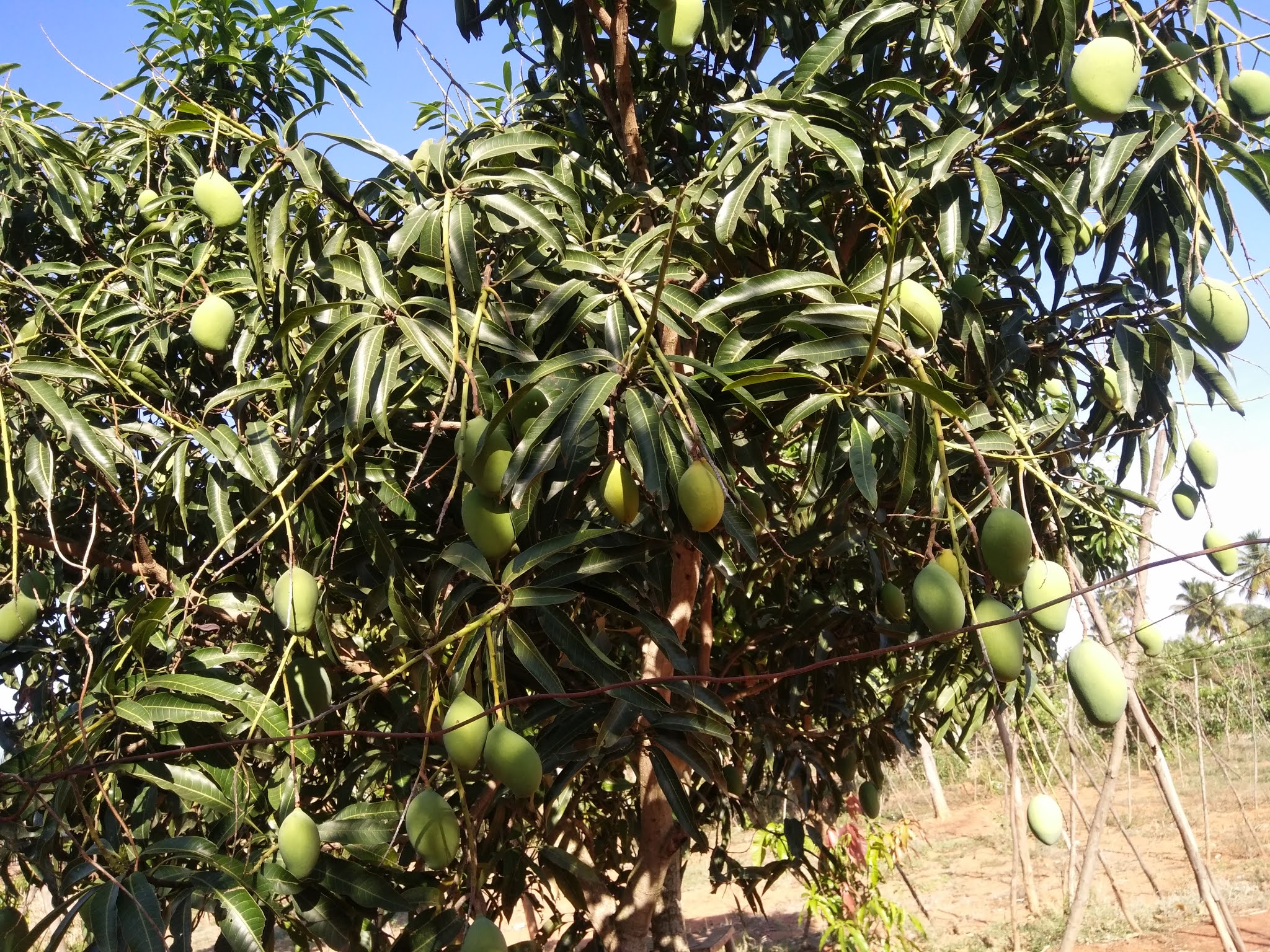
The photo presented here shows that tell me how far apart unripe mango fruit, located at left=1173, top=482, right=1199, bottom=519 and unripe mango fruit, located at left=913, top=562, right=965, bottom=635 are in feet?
1.99

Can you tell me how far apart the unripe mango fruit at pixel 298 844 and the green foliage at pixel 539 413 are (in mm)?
55

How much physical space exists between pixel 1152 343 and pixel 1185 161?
0.85ft

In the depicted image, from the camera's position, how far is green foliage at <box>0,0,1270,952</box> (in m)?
1.21

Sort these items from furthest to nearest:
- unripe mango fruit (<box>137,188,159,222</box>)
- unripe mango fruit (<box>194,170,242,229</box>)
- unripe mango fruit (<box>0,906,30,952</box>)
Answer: unripe mango fruit (<box>137,188,159,222</box>) < unripe mango fruit (<box>194,170,242,229</box>) < unripe mango fruit (<box>0,906,30,952</box>)

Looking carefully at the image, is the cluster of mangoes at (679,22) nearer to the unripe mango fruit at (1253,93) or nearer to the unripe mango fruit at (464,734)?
the unripe mango fruit at (1253,93)

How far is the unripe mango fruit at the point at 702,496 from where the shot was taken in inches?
42.6

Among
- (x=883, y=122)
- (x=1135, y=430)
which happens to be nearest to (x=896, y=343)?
(x=883, y=122)

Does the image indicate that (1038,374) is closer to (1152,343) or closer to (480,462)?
(1152,343)

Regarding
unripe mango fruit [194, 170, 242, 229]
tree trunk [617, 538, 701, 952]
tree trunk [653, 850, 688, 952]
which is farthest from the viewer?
tree trunk [653, 850, 688, 952]

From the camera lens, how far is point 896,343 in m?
1.17

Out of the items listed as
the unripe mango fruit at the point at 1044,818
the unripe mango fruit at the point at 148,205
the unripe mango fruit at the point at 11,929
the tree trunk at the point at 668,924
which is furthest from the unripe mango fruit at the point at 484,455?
the tree trunk at the point at 668,924

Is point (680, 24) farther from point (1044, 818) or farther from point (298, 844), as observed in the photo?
point (1044, 818)

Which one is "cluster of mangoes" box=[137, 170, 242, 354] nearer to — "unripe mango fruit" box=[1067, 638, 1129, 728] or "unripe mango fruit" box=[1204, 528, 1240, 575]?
"unripe mango fruit" box=[1067, 638, 1129, 728]

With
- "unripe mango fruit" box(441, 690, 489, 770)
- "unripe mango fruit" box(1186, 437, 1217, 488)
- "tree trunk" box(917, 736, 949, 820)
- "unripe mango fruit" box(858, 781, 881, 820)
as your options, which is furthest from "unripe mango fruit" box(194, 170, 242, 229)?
"tree trunk" box(917, 736, 949, 820)
